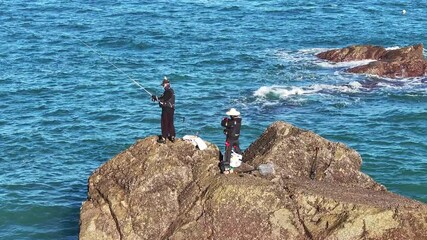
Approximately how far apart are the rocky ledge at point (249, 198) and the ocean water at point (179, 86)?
6.21 meters

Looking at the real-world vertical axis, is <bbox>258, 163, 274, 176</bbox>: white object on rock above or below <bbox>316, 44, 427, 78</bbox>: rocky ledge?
above

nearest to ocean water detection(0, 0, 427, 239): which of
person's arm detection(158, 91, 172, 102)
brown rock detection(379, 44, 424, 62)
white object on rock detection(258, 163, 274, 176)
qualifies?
brown rock detection(379, 44, 424, 62)

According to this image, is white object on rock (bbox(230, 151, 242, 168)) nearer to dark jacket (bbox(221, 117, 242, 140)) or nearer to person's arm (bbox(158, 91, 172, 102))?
dark jacket (bbox(221, 117, 242, 140))

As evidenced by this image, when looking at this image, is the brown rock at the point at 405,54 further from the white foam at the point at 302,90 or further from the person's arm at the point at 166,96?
the person's arm at the point at 166,96

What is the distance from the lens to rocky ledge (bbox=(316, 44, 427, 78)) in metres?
54.2

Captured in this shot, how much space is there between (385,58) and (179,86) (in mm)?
16424

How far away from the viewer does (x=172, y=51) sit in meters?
62.8

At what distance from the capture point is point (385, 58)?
57.7 meters

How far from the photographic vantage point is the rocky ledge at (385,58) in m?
54.2

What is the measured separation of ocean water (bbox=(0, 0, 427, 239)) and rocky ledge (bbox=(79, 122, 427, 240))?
20.4 feet

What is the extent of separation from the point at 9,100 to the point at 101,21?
86.9 feet

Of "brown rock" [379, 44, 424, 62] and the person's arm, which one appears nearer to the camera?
the person's arm

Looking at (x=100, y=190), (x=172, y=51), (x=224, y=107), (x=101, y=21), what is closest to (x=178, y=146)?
(x=100, y=190)

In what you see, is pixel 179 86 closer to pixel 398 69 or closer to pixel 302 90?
pixel 302 90
